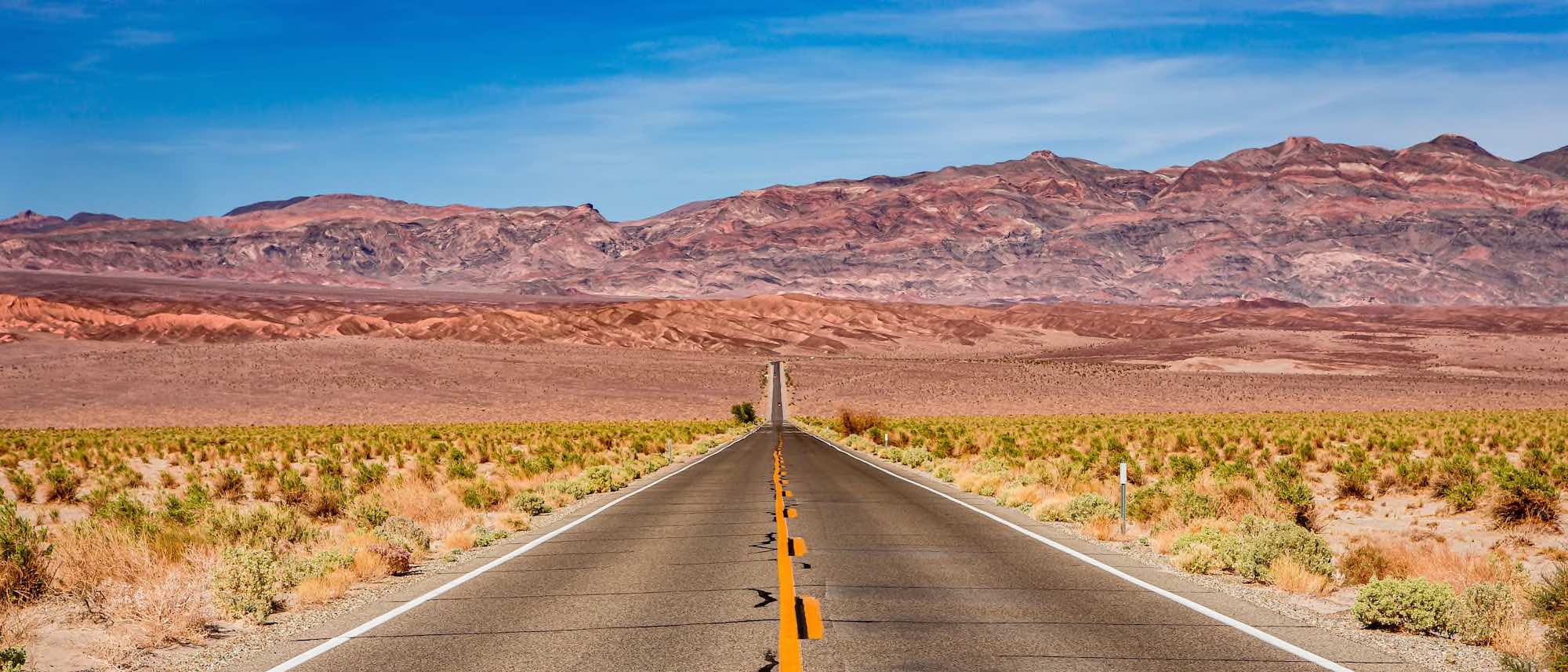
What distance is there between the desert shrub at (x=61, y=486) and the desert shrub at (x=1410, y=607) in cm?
2572

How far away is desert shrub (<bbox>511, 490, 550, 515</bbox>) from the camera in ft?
63.8

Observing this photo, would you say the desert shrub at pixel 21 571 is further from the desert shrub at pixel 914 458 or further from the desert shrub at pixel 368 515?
the desert shrub at pixel 914 458

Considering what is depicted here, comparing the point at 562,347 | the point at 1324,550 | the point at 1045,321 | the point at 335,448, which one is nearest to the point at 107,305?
the point at 562,347

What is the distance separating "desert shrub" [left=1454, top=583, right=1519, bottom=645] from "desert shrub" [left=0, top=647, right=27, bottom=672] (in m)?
10.2

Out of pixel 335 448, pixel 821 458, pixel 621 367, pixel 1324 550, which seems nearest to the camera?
pixel 1324 550

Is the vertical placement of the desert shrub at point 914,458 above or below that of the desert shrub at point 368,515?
below

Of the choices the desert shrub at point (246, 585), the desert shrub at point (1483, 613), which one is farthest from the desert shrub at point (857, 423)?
the desert shrub at point (1483, 613)

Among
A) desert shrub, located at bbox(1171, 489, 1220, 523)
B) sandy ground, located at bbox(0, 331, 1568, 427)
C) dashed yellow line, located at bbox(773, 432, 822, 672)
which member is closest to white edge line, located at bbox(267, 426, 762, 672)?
dashed yellow line, located at bbox(773, 432, 822, 672)

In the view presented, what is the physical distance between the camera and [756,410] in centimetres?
9319

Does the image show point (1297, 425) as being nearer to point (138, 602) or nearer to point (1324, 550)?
point (1324, 550)

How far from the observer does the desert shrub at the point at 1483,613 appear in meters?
8.70

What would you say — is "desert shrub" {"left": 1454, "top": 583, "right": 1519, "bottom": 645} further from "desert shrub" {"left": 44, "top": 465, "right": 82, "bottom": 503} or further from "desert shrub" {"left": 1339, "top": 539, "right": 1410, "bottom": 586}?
"desert shrub" {"left": 44, "top": 465, "right": 82, "bottom": 503}

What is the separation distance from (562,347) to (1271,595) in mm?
110749

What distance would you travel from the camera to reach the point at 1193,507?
16375mm
